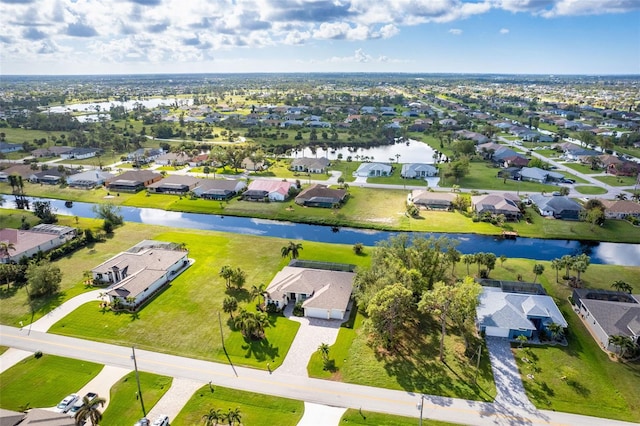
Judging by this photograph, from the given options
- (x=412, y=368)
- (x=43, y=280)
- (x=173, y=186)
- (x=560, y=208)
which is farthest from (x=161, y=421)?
(x=560, y=208)

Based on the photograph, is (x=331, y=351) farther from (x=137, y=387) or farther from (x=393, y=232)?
(x=393, y=232)

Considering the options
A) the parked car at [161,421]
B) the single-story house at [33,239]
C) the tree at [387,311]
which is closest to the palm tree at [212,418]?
the parked car at [161,421]

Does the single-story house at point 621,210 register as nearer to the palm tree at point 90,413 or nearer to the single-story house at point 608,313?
the single-story house at point 608,313

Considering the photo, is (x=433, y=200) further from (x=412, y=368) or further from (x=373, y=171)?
(x=412, y=368)

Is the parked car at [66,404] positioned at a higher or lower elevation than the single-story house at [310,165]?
lower

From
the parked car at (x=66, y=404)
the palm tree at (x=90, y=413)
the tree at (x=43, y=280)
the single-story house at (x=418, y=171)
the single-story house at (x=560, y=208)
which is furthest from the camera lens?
the single-story house at (x=418, y=171)

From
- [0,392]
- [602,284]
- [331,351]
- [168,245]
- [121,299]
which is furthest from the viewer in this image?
[168,245]

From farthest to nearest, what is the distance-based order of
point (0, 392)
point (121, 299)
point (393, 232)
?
point (393, 232)
point (121, 299)
point (0, 392)

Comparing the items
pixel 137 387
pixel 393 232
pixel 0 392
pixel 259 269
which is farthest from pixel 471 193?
pixel 0 392
